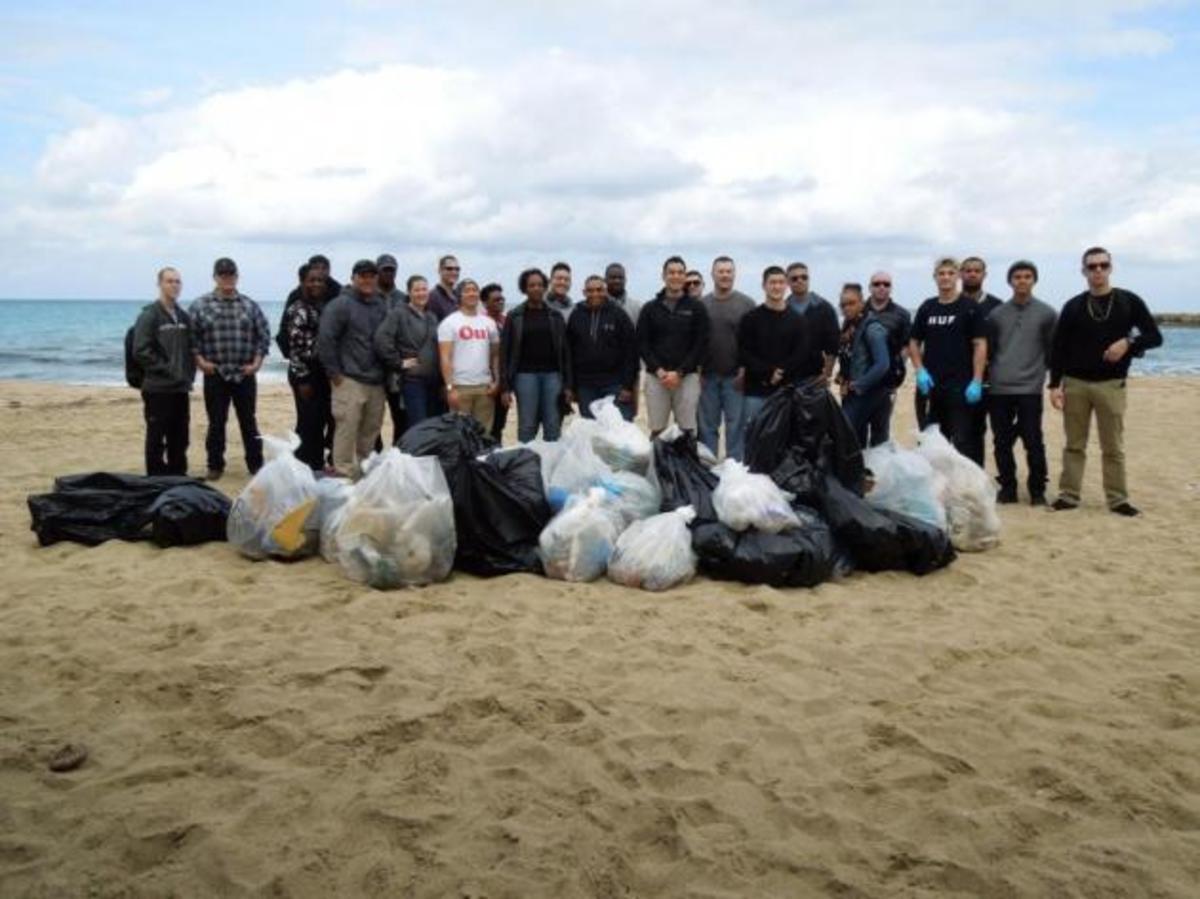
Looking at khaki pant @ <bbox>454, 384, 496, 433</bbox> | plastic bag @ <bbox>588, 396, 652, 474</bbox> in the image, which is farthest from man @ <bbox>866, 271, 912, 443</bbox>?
khaki pant @ <bbox>454, 384, 496, 433</bbox>

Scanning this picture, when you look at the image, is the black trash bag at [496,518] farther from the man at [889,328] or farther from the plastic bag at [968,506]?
the man at [889,328]

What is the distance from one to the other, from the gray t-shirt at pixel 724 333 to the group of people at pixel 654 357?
0.01 meters

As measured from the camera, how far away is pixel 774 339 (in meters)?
6.55

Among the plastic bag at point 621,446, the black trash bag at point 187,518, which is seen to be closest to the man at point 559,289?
the plastic bag at point 621,446

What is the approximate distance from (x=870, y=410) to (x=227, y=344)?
16.4 ft

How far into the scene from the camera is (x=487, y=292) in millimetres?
7852

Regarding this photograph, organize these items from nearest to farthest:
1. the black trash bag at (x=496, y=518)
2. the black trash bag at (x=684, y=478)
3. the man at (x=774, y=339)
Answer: the black trash bag at (x=496, y=518)
the black trash bag at (x=684, y=478)
the man at (x=774, y=339)

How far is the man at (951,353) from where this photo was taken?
21.7ft

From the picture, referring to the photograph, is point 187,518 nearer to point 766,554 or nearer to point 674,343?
point 766,554

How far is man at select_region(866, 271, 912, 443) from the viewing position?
6770mm

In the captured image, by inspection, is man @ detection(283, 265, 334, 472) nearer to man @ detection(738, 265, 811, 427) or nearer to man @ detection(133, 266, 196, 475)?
man @ detection(133, 266, 196, 475)

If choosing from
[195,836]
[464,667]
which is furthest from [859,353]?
[195,836]

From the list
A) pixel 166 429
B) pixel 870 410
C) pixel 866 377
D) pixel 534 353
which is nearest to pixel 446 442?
pixel 534 353

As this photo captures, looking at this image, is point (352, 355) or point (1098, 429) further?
point (352, 355)
